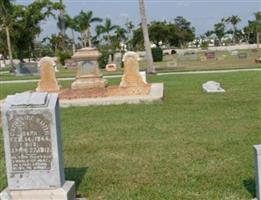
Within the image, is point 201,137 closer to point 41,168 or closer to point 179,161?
point 179,161

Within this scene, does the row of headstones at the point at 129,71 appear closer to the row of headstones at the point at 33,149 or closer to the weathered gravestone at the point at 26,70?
the row of headstones at the point at 33,149

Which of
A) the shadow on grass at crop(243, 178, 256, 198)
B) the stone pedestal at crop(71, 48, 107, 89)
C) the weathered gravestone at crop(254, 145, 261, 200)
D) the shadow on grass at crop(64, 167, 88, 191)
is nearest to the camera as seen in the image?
the weathered gravestone at crop(254, 145, 261, 200)

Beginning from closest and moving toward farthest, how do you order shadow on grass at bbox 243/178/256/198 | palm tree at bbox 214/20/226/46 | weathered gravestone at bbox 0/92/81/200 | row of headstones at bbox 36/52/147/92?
weathered gravestone at bbox 0/92/81/200, shadow on grass at bbox 243/178/256/198, row of headstones at bbox 36/52/147/92, palm tree at bbox 214/20/226/46

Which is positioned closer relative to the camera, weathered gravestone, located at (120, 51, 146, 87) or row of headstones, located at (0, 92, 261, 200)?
row of headstones, located at (0, 92, 261, 200)

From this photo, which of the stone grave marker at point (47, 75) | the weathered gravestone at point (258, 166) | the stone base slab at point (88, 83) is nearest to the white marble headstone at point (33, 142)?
the weathered gravestone at point (258, 166)

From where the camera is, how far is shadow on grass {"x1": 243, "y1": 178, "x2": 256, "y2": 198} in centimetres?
569

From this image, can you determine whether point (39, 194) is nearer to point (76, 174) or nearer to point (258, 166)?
point (76, 174)

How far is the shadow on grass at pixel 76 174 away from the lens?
649cm

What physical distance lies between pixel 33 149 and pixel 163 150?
10.0ft

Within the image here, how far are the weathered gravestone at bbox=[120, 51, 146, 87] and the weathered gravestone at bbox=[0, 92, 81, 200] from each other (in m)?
12.7

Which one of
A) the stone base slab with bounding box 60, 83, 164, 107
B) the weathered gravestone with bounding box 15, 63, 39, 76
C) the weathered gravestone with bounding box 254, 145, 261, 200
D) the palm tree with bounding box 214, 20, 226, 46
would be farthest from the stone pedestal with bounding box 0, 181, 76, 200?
the palm tree with bounding box 214, 20, 226, 46

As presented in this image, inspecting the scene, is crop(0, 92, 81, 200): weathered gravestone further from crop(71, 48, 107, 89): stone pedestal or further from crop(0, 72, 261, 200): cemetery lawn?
crop(71, 48, 107, 89): stone pedestal

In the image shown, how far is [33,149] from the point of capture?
213 inches

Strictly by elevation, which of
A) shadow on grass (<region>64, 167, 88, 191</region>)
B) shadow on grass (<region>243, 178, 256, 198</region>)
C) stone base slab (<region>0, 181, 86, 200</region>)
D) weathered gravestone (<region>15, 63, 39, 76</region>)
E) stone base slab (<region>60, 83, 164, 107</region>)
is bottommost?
weathered gravestone (<region>15, 63, 39, 76</region>)
